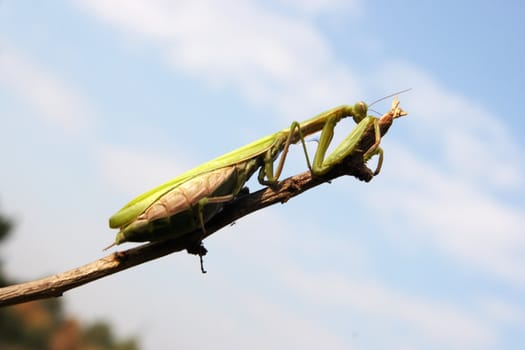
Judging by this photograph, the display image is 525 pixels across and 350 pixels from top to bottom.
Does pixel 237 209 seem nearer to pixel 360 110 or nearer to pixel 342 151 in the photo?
pixel 342 151

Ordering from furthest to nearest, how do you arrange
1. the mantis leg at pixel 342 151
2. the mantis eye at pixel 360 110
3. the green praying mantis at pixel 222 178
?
1. the mantis eye at pixel 360 110
2. the mantis leg at pixel 342 151
3. the green praying mantis at pixel 222 178

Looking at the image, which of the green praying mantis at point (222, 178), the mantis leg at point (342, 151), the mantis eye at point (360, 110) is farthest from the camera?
the mantis eye at point (360, 110)

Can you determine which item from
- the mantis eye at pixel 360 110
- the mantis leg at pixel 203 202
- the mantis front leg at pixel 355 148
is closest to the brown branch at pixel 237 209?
the mantis front leg at pixel 355 148

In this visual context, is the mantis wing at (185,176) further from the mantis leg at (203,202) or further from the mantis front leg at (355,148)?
the mantis front leg at (355,148)

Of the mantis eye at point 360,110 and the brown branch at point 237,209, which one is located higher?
the mantis eye at point 360,110

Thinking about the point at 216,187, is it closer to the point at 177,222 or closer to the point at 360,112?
the point at 177,222

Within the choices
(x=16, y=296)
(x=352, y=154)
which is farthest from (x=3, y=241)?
(x=352, y=154)

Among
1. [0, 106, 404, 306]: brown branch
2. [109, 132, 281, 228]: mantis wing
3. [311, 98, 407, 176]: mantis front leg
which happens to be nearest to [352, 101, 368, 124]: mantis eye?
[311, 98, 407, 176]: mantis front leg

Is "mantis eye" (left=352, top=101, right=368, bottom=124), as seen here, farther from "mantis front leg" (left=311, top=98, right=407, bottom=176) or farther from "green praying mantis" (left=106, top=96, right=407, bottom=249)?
"mantis front leg" (left=311, top=98, right=407, bottom=176)
